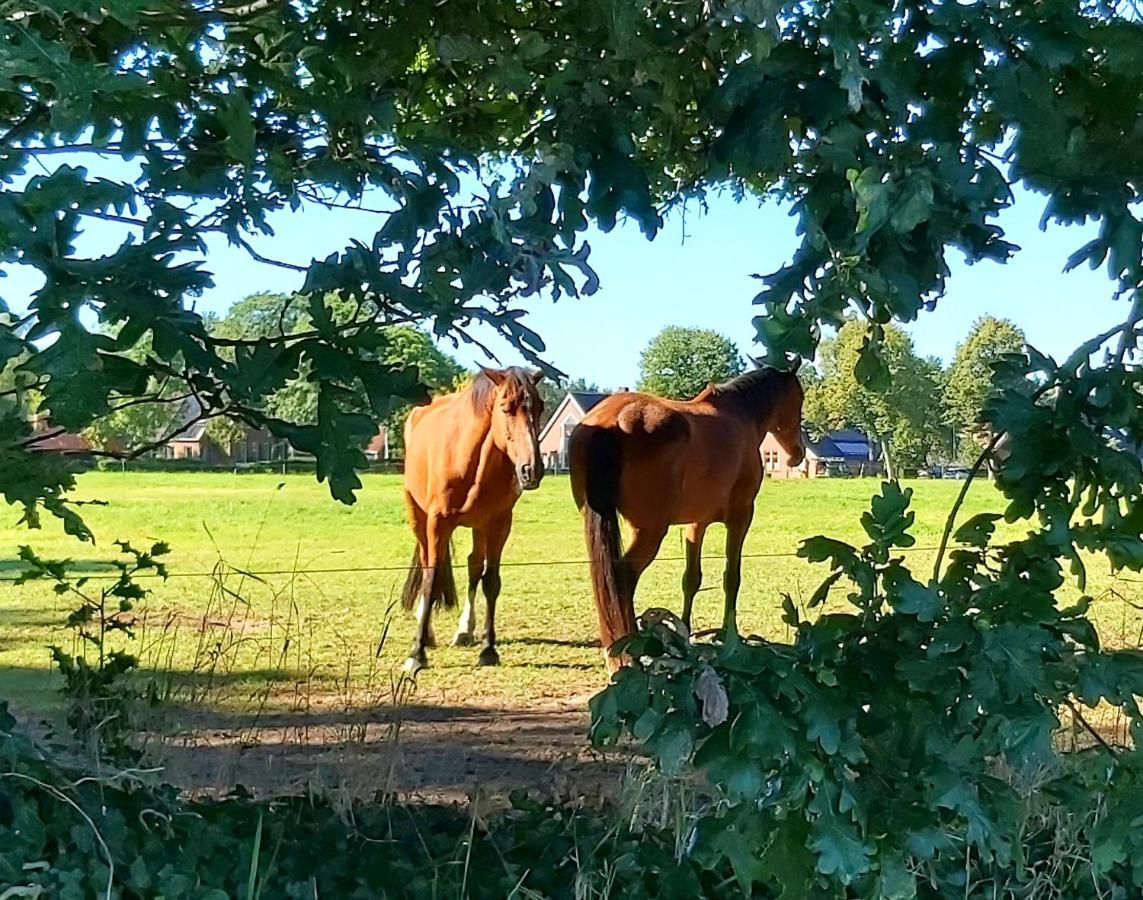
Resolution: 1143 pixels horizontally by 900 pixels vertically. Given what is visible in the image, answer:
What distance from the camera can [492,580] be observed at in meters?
5.45

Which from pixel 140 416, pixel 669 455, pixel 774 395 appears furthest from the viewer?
pixel 774 395

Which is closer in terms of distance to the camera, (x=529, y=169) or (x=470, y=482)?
(x=529, y=169)

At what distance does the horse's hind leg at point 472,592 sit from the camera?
5.68 meters

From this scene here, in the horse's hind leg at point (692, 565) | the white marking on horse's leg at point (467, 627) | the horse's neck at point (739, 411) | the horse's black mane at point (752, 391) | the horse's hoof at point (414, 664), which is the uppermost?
the horse's black mane at point (752, 391)

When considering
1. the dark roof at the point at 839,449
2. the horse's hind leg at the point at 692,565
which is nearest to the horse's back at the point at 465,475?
the horse's hind leg at the point at 692,565

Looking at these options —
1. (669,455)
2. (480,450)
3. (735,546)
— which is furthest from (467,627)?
(669,455)

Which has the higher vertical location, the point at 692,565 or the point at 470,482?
the point at 470,482

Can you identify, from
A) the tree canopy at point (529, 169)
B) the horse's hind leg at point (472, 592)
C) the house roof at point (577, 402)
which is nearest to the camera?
the tree canopy at point (529, 169)

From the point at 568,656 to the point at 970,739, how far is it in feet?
13.0

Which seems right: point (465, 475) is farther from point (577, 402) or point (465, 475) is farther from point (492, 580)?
point (577, 402)

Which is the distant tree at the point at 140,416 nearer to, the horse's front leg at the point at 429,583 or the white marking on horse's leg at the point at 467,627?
the horse's front leg at the point at 429,583

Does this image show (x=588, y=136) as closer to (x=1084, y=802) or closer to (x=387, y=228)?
(x=387, y=228)

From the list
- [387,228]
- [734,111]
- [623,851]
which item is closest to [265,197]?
[387,228]

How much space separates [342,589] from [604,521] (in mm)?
3072
